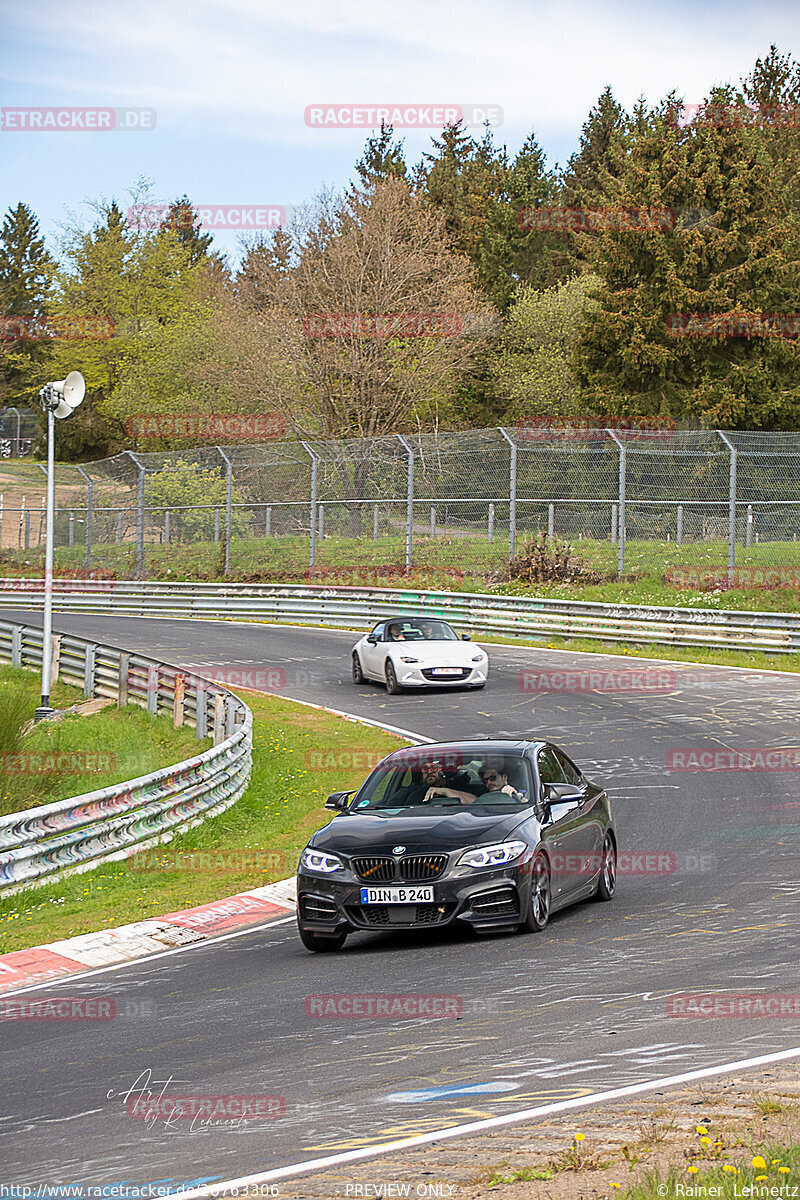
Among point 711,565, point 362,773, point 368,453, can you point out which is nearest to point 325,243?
point 368,453

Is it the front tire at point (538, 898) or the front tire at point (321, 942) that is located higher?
the front tire at point (538, 898)

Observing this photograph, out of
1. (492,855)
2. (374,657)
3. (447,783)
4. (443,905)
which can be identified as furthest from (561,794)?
(374,657)

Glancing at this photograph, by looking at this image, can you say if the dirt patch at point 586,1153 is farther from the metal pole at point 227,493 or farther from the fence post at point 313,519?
the metal pole at point 227,493

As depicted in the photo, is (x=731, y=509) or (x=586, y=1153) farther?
(x=731, y=509)

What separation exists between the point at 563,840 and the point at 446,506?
25251 millimetres

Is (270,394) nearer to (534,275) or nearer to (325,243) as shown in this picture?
(325,243)

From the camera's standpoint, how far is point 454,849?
870cm

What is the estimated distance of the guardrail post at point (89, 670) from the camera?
2377 centimetres

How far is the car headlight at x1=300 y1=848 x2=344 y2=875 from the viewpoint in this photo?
888 cm

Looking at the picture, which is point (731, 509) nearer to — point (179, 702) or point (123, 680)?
point (123, 680)

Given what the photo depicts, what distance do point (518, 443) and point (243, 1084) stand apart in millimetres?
27230

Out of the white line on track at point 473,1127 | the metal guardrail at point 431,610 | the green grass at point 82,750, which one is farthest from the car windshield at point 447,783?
the metal guardrail at point 431,610

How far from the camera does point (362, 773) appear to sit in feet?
55.0

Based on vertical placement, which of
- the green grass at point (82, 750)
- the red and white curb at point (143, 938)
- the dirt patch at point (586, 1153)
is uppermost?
the dirt patch at point (586, 1153)
